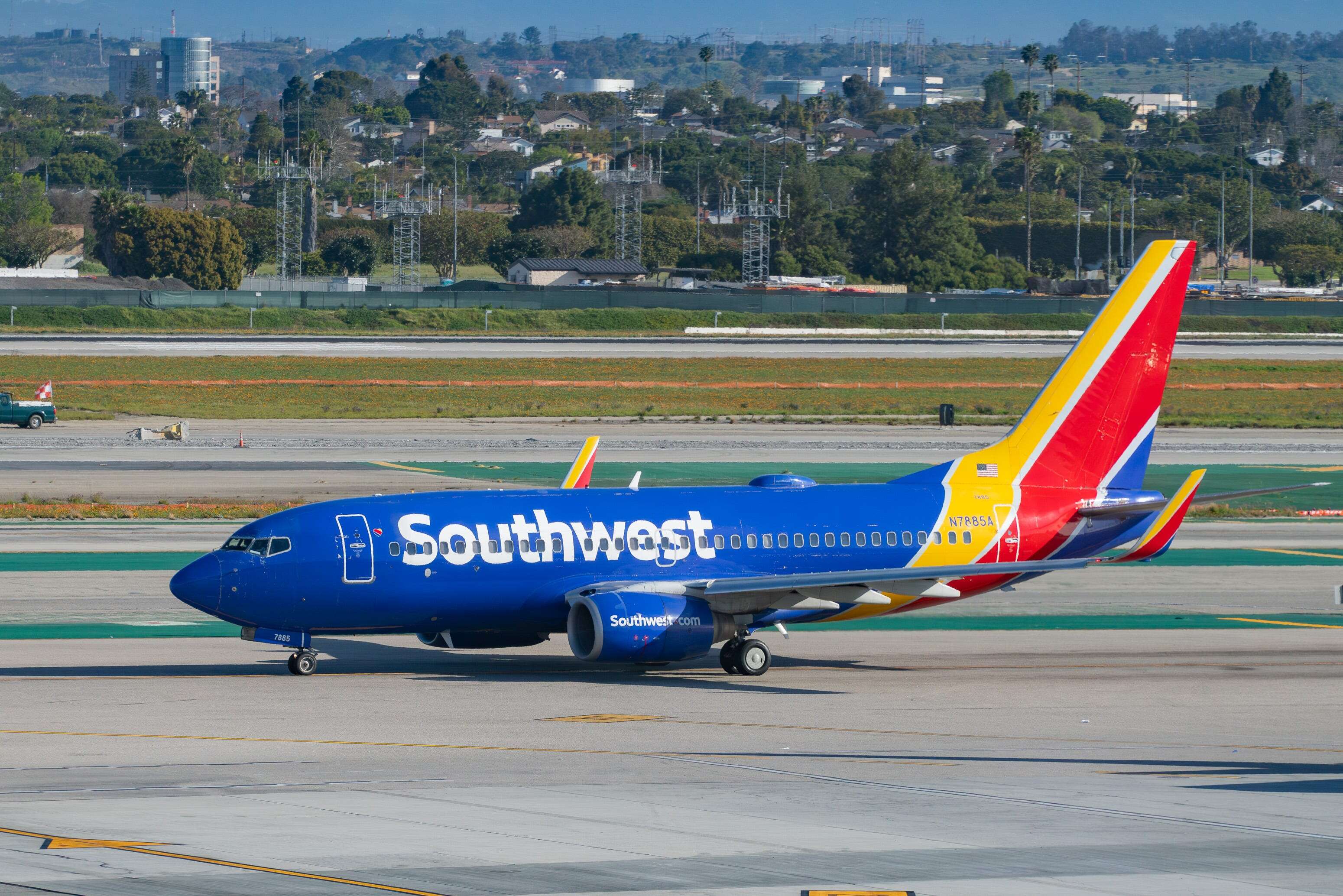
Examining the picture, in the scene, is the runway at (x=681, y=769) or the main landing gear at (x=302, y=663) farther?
the main landing gear at (x=302, y=663)

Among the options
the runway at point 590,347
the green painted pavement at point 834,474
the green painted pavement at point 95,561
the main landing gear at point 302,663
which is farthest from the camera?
the runway at point 590,347

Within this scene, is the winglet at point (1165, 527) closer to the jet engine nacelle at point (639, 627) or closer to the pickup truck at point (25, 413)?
the jet engine nacelle at point (639, 627)

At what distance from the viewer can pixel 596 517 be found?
111 feet

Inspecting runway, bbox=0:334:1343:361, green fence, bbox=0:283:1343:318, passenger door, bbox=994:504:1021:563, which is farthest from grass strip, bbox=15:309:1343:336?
passenger door, bbox=994:504:1021:563

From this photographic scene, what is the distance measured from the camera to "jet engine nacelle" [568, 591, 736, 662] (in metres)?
31.5

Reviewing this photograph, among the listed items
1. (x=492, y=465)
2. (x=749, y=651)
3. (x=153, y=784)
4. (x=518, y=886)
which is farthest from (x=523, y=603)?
(x=492, y=465)

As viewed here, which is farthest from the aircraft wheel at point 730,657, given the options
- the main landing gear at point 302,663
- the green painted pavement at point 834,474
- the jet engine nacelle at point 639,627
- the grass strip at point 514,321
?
the grass strip at point 514,321

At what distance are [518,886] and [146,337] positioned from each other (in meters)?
135

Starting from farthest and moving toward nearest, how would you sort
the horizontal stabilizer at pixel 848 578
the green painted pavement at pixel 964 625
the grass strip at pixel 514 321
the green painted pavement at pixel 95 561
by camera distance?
1. the grass strip at pixel 514 321
2. the green painted pavement at pixel 95 561
3. the green painted pavement at pixel 964 625
4. the horizontal stabilizer at pixel 848 578

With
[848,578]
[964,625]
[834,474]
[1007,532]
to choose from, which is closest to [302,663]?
[848,578]

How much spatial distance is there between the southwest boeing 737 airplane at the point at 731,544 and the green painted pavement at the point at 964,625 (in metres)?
3.96

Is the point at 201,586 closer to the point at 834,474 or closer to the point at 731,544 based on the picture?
the point at 731,544

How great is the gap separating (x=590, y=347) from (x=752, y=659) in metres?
111

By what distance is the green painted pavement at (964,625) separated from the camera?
124ft
